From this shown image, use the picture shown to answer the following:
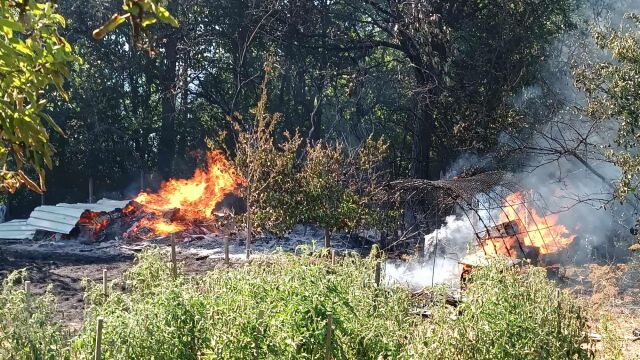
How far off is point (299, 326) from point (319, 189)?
9944mm

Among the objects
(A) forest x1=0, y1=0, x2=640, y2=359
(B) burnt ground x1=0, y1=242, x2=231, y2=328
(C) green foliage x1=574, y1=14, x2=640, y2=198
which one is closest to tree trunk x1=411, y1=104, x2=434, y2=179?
(A) forest x1=0, y1=0, x2=640, y2=359

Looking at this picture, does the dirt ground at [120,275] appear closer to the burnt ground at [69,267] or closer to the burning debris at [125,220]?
the burnt ground at [69,267]

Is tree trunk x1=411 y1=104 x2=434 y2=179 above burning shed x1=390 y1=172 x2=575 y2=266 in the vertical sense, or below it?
above

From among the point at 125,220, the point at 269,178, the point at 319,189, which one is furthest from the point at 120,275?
the point at 125,220

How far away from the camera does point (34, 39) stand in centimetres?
348

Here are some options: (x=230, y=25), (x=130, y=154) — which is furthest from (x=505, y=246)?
(x=130, y=154)

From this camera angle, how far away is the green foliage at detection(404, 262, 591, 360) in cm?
585

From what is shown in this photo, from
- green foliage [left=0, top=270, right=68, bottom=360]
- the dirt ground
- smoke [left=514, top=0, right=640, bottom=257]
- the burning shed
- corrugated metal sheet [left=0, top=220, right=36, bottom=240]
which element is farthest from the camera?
corrugated metal sheet [left=0, top=220, right=36, bottom=240]

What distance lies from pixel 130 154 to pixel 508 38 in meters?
16.6

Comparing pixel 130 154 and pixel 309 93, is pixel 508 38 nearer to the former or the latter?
pixel 309 93

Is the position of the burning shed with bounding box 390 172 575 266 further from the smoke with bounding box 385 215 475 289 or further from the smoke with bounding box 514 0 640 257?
the smoke with bounding box 514 0 640 257

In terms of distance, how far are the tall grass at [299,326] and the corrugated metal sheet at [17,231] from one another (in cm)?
1769

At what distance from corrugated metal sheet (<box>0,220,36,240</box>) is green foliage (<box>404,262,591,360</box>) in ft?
62.8

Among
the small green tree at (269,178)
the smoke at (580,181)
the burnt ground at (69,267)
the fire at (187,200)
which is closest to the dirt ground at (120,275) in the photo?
the burnt ground at (69,267)
